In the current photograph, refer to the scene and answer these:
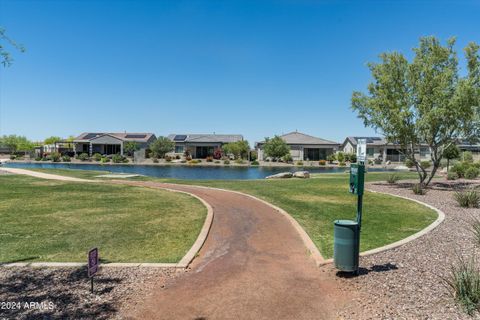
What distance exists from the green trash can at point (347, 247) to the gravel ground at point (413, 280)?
25 cm

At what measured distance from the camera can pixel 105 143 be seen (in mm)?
72375

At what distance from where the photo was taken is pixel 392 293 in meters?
6.37

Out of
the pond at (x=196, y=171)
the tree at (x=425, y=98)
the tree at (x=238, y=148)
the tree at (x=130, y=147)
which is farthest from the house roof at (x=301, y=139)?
the tree at (x=425, y=98)

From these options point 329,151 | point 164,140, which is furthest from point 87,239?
point 329,151

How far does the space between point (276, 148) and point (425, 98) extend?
4614cm

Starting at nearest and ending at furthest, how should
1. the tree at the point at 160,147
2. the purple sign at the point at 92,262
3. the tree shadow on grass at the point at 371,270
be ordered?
the purple sign at the point at 92,262
the tree shadow on grass at the point at 371,270
the tree at the point at 160,147

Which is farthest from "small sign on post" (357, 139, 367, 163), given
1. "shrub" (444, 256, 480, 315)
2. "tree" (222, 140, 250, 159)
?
"tree" (222, 140, 250, 159)

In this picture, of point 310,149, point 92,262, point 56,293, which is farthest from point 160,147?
point 92,262

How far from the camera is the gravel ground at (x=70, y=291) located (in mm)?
5719

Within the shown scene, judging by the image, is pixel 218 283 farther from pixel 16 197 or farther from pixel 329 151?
pixel 329 151

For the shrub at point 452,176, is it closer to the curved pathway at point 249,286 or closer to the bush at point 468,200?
the bush at point 468,200

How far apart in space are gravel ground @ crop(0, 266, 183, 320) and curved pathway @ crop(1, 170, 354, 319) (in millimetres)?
350

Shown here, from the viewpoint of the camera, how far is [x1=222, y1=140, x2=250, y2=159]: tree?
223 feet

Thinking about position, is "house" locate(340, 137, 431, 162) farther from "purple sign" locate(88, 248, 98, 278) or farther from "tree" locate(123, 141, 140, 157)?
"purple sign" locate(88, 248, 98, 278)
